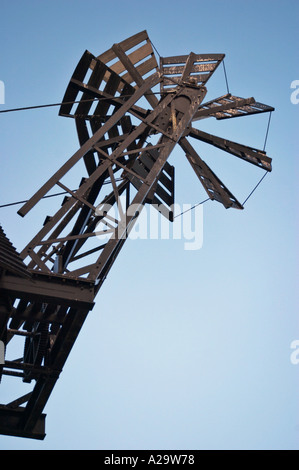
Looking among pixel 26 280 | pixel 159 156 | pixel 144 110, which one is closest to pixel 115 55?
pixel 144 110

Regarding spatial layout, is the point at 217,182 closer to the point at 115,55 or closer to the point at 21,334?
the point at 115,55

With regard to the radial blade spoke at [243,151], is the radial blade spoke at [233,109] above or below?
above

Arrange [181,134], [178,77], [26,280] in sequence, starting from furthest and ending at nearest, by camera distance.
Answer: [178,77] < [181,134] < [26,280]

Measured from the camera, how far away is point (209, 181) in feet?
72.7

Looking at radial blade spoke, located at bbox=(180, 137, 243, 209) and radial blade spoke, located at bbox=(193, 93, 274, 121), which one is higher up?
radial blade spoke, located at bbox=(193, 93, 274, 121)

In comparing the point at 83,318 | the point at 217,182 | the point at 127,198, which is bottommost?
the point at 83,318

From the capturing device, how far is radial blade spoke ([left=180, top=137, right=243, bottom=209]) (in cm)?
2181

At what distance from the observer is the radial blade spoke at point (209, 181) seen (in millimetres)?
21812

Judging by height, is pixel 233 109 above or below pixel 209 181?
above

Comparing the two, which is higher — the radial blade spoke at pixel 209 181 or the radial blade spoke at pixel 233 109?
the radial blade spoke at pixel 233 109

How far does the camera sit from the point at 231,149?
22.3 metres

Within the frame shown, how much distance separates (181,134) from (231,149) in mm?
2401

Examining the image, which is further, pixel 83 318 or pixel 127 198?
pixel 127 198

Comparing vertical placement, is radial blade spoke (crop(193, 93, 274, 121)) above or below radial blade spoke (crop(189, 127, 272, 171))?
above
